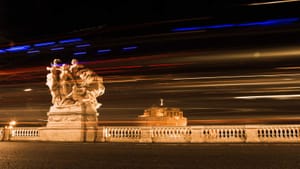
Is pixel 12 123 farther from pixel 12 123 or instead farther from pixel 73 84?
pixel 73 84

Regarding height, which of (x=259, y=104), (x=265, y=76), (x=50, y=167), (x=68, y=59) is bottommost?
(x=50, y=167)

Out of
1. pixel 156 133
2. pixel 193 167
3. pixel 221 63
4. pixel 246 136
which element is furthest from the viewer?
pixel 156 133

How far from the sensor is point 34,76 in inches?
474

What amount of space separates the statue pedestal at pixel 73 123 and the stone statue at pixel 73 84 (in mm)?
217

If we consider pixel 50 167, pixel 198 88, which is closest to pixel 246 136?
pixel 198 88

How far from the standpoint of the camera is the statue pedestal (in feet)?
38.8

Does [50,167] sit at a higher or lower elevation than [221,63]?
lower

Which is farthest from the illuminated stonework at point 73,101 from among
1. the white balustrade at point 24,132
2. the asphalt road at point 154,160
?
the asphalt road at point 154,160

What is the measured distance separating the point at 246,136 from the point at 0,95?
366 inches

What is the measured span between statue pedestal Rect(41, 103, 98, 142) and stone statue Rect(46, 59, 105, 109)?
0.22m

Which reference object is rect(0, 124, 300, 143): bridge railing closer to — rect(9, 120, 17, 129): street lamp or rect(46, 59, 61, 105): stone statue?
rect(46, 59, 61, 105): stone statue

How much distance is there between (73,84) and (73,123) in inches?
57.1

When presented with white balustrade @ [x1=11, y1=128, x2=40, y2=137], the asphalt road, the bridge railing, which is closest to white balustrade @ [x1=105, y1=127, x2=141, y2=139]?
the bridge railing

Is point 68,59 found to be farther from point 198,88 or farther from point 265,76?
point 265,76
